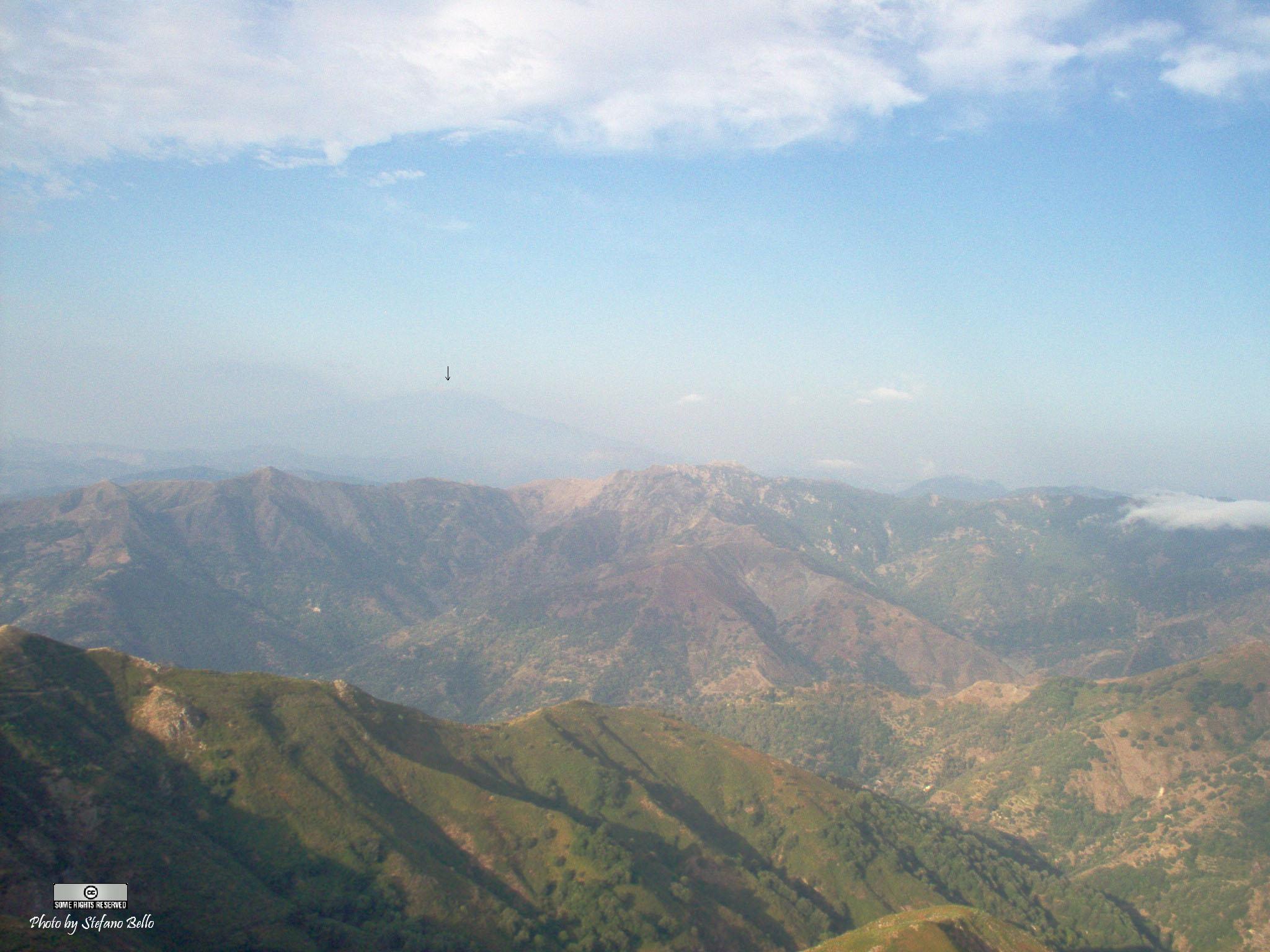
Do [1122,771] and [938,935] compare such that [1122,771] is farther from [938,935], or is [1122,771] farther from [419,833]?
[419,833]

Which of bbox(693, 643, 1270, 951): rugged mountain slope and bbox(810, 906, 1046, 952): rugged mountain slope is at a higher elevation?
bbox(810, 906, 1046, 952): rugged mountain slope

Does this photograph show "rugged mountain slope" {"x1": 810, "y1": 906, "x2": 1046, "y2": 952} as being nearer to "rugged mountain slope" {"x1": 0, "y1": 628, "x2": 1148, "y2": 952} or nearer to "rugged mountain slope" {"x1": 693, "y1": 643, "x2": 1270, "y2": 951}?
"rugged mountain slope" {"x1": 0, "y1": 628, "x2": 1148, "y2": 952}

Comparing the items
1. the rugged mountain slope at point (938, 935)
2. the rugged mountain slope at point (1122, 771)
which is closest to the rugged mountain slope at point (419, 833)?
the rugged mountain slope at point (938, 935)

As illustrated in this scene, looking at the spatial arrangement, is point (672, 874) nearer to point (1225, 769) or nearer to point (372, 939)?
point (372, 939)

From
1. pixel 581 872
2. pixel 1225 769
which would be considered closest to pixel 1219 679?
pixel 1225 769

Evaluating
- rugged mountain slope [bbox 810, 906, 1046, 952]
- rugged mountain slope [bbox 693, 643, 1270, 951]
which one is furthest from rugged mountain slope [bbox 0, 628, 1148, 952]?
rugged mountain slope [bbox 693, 643, 1270, 951]

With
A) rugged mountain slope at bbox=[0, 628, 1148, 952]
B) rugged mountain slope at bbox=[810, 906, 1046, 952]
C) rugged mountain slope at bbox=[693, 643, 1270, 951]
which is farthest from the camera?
rugged mountain slope at bbox=[693, 643, 1270, 951]
